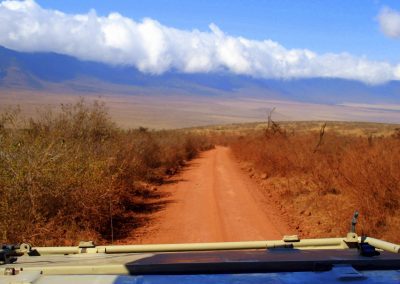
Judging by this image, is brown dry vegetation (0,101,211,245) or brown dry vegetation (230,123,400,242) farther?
brown dry vegetation (230,123,400,242)

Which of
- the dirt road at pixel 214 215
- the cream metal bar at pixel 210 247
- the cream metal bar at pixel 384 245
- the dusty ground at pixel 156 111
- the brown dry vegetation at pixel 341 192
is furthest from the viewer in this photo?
the dusty ground at pixel 156 111

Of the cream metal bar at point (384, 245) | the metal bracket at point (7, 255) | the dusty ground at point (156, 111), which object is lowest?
the dusty ground at point (156, 111)

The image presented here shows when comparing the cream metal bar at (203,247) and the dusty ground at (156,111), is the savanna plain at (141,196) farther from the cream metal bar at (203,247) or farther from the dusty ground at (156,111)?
the dusty ground at (156,111)

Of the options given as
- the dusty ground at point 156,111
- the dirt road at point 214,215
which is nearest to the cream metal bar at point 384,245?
the dirt road at point 214,215

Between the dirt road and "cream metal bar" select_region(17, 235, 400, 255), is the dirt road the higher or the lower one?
the lower one

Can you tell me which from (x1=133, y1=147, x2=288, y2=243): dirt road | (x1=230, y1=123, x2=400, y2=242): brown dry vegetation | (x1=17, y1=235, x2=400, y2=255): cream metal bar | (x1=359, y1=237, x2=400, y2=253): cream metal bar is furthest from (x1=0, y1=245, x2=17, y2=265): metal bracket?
(x1=230, y1=123, x2=400, y2=242): brown dry vegetation

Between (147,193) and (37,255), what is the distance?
1246 centimetres

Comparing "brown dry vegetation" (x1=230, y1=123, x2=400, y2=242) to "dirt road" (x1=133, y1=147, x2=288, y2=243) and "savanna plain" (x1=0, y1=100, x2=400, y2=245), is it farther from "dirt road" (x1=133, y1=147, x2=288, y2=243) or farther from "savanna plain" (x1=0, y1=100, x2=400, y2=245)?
"dirt road" (x1=133, y1=147, x2=288, y2=243)

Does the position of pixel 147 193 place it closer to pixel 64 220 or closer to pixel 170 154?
pixel 64 220

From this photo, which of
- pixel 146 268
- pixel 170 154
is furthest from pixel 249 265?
pixel 170 154

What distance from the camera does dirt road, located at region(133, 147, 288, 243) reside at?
1035cm

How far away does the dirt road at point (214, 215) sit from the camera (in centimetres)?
1035

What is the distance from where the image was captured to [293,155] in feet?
66.0

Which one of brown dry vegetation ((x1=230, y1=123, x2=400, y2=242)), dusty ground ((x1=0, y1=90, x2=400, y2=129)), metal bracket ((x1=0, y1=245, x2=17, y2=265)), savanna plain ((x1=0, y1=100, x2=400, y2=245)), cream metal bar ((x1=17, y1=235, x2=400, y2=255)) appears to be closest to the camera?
metal bracket ((x1=0, y1=245, x2=17, y2=265))
